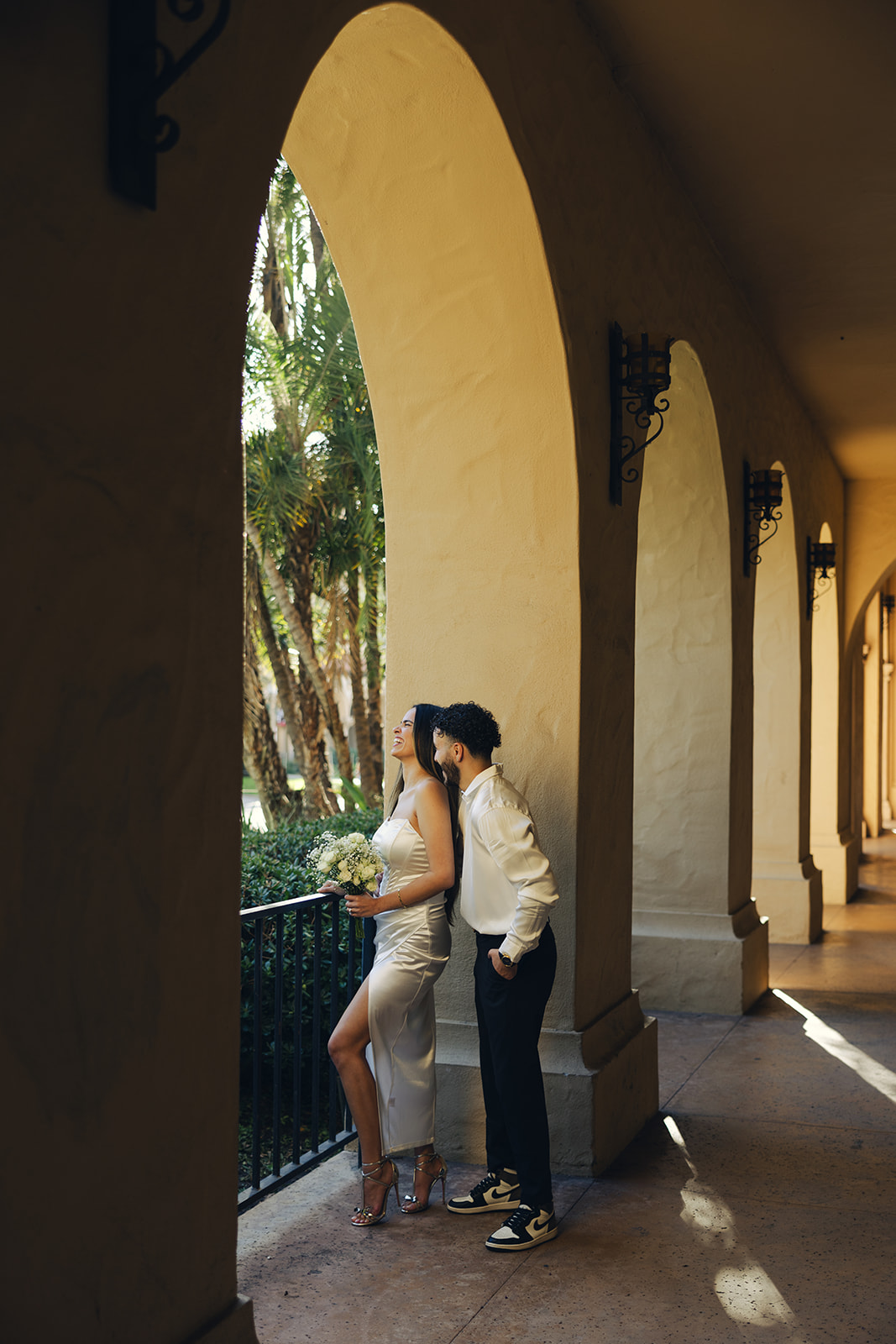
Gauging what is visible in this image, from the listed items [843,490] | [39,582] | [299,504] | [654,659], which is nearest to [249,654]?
[299,504]

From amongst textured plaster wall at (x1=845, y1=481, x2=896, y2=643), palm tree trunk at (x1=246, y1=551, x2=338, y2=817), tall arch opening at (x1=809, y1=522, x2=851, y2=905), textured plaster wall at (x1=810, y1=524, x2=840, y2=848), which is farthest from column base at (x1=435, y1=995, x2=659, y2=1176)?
textured plaster wall at (x1=845, y1=481, x2=896, y2=643)

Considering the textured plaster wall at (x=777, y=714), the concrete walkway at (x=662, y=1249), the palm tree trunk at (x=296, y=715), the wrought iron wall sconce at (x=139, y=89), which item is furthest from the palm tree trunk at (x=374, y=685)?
the wrought iron wall sconce at (x=139, y=89)

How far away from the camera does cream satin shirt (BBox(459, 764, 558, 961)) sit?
337 centimetres

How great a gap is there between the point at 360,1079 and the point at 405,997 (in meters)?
0.28

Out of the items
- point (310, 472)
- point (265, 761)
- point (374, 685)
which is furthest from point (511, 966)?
point (374, 685)

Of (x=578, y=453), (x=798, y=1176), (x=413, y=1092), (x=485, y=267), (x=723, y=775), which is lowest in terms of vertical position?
(x=798, y=1176)

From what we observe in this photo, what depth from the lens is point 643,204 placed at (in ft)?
15.9

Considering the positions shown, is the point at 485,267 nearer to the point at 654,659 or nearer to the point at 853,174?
the point at 853,174

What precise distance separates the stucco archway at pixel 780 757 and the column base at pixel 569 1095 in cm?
488

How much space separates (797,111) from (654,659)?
9.30 feet

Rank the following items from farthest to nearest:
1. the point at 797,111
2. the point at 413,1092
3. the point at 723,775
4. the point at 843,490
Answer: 1. the point at 843,490
2. the point at 723,775
3. the point at 797,111
4. the point at 413,1092

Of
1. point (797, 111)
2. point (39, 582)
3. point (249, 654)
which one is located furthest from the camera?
point (249, 654)

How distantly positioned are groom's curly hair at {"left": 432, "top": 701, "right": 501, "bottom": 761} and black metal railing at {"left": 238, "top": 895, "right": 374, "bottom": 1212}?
2.34ft

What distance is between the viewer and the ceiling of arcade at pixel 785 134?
13.6 ft
